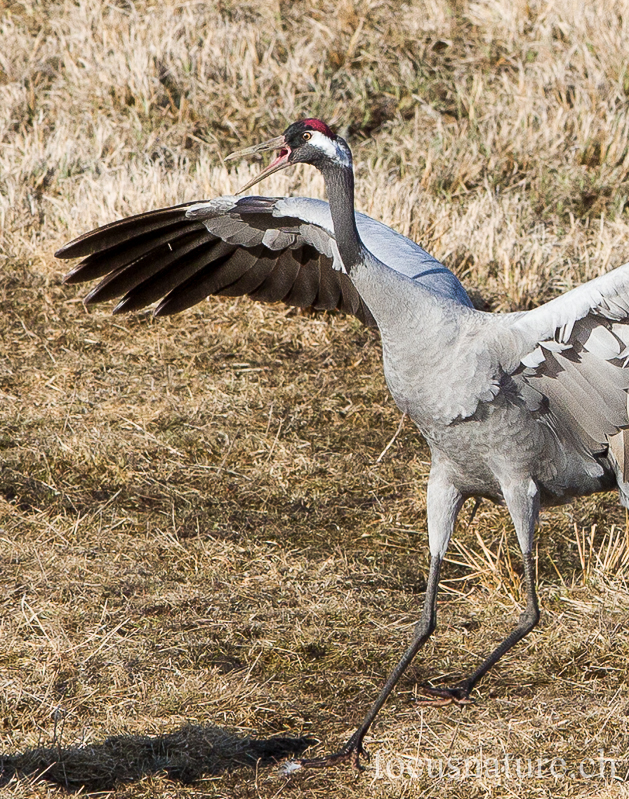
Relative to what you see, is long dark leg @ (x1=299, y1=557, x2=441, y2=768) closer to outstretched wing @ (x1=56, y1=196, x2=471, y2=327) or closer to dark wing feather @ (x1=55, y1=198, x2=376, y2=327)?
outstretched wing @ (x1=56, y1=196, x2=471, y2=327)

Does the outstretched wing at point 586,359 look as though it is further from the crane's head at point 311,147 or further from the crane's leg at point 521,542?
the crane's head at point 311,147

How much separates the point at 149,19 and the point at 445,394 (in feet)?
19.9

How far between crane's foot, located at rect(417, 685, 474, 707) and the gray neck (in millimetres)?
1458

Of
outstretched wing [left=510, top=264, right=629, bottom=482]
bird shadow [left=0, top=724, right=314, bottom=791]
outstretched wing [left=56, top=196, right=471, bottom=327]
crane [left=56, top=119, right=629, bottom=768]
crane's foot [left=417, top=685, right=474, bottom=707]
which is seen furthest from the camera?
outstretched wing [left=56, top=196, right=471, bottom=327]

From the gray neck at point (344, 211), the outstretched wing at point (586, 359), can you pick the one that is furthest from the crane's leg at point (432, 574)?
the gray neck at point (344, 211)

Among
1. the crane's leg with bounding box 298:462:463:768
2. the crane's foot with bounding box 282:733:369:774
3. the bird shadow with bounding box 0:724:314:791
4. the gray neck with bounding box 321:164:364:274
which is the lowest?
the crane's foot with bounding box 282:733:369:774

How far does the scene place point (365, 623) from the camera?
414 cm

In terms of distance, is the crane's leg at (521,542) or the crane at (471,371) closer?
the crane at (471,371)

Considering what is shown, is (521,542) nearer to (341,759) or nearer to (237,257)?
(341,759)

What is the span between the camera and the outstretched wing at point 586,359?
3246 mm

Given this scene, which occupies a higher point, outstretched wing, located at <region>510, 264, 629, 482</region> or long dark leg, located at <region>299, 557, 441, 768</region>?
outstretched wing, located at <region>510, 264, 629, 482</region>

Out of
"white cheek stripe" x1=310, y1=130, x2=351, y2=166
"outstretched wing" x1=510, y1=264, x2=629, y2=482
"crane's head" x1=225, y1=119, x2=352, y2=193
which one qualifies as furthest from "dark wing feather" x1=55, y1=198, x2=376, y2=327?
"outstretched wing" x1=510, y1=264, x2=629, y2=482

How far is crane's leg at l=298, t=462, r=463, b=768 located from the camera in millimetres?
3488

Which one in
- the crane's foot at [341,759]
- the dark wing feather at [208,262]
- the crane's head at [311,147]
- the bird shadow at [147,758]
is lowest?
the crane's foot at [341,759]
